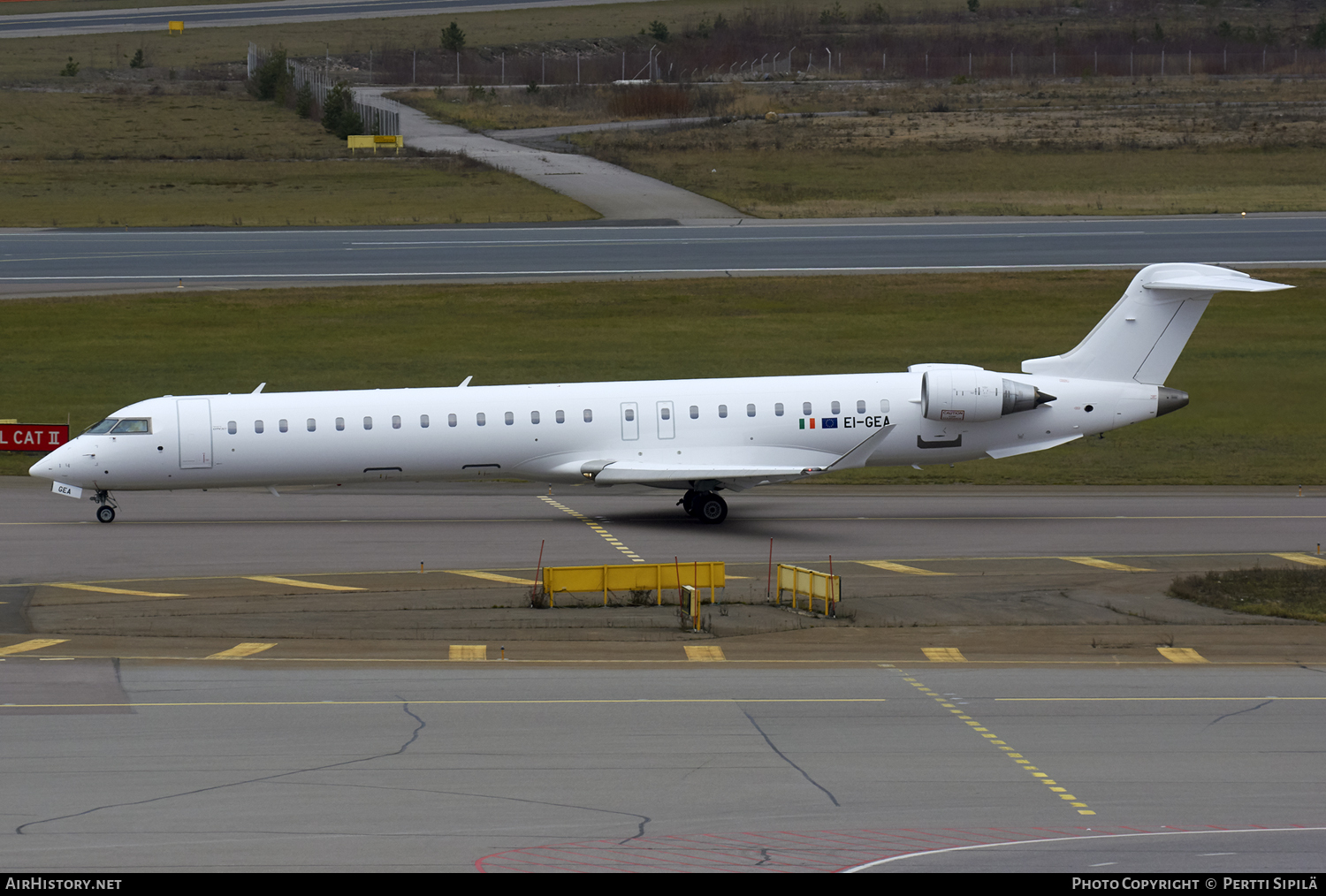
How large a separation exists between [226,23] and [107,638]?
127 meters

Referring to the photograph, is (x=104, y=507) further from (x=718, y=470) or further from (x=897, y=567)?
(x=897, y=567)

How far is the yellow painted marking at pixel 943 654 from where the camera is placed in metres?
21.3

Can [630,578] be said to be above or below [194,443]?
below

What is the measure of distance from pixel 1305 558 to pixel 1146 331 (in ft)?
25.0

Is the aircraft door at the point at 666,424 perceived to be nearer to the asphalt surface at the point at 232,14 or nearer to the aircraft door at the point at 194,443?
the aircraft door at the point at 194,443

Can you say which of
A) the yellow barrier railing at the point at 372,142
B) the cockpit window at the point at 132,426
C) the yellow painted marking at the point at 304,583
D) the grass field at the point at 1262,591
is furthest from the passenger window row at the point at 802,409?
the yellow barrier railing at the point at 372,142

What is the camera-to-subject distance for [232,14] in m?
141

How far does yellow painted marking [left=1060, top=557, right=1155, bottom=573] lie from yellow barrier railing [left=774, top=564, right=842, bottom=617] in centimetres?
608

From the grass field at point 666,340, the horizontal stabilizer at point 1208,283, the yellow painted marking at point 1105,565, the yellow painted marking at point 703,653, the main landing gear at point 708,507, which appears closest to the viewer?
the yellow painted marking at point 703,653

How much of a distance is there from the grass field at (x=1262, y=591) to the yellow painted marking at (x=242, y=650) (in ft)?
50.4

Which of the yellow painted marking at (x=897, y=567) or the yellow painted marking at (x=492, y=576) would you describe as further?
the yellow painted marking at (x=897, y=567)

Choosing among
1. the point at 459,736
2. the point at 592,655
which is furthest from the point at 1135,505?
the point at 459,736

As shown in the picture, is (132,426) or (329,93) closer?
(132,426)

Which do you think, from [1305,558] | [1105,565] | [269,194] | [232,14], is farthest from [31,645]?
[232,14]
